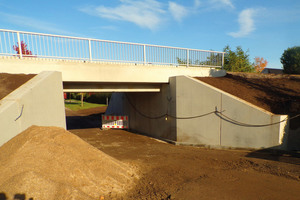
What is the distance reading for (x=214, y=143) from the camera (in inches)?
335

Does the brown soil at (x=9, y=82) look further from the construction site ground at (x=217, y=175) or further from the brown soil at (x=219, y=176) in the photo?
the brown soil at (x=219, y=176)

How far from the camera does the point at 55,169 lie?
3.57 metres

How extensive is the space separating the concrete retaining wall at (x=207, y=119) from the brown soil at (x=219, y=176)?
744 millimetres

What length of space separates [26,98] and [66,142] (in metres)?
1.80

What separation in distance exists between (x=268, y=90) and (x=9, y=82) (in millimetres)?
12489

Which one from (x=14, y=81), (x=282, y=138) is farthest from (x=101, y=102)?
(x=282, y=138)

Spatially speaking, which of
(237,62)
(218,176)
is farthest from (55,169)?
(237,62)

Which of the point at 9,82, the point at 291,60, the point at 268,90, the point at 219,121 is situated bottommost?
the point at 219,121

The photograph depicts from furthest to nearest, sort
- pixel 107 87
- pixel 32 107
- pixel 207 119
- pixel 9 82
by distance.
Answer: pixel 107 87 < pixel 207 119 < pixel 9 82 < pixel 32 107

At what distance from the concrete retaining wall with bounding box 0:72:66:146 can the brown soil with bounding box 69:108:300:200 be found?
3421 millimetres

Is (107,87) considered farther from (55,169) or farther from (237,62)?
(237,62)

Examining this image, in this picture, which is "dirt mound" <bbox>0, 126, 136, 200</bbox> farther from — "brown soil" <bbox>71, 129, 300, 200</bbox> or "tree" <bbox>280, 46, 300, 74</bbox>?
"tree" <bbox>280, 46, 300, 74</bbox>

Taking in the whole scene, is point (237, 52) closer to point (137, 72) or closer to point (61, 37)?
point (137, 72)

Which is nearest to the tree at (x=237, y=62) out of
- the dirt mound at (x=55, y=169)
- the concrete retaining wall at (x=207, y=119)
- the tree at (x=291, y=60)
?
the tree at (x=291, y=60)
